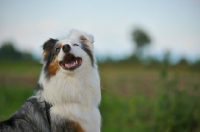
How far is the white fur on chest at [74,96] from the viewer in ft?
18.0

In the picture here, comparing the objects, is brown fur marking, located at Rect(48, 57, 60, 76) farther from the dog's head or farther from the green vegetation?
the green vegetation

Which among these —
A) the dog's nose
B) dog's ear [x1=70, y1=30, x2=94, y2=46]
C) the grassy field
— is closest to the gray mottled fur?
the dog's nose

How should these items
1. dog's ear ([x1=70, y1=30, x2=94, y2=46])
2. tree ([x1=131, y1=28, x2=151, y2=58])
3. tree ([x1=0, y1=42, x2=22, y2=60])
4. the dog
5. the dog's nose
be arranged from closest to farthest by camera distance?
the dog's nose → the dog → dog's ear ([x1=70, y1=30, x2=94, y2=46]) → tree ([x1=0, y1=42, x2=22, y2=60]) → tree ([x1=131, y1=28, x2=151, y2=58])

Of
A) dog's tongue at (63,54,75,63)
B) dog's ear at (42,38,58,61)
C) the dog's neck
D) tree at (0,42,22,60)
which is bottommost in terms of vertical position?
tree at (0,42,22,60)

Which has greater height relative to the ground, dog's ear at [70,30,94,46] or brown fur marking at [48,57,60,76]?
dog's ear at [70,30,94,46]

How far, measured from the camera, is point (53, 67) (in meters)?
5.47

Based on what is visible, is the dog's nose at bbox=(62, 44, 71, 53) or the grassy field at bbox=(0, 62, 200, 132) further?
the grassy field at bbox=(0, 62, 200, 132)

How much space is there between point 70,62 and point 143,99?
548 centimetres

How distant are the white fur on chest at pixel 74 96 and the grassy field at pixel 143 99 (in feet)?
6.67

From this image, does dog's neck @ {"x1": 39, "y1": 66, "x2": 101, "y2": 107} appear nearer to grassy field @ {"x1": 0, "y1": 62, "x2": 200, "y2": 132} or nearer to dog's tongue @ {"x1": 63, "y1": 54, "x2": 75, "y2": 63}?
dog's tongue @ {"x1": 63, "y1": 54, "x2": 75, "y2": 63}

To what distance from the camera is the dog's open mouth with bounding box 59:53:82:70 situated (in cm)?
540

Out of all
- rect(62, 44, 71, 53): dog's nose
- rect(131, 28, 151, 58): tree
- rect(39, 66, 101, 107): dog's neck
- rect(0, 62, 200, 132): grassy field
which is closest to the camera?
rect(62, 44, 71, 53): dog's nose

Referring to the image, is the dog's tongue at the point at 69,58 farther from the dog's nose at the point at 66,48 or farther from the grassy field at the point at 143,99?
the grassy field at the point at 143,99

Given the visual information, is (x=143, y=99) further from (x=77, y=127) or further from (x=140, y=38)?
(x=140, y=38)
